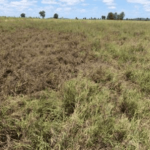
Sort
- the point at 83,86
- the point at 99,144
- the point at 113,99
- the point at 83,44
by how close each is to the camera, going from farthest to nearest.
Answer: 1. the point at 83,44
2. the point at 83,86
3. the point at 113,99
4. the point at 99,144

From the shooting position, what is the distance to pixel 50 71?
2.86 metres

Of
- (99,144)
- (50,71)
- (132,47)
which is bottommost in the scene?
(99,144)

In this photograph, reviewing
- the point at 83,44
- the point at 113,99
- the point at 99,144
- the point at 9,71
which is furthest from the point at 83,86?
the point at 83,44

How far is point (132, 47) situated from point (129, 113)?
132 inches

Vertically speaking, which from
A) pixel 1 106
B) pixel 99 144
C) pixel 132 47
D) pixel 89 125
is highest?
pixel 132 47

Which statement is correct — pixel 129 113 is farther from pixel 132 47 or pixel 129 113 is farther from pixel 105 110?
pixel 132 47

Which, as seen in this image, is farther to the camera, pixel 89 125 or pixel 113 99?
pixel 113 99

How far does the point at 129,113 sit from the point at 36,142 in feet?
4.15

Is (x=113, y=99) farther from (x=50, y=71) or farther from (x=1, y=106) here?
(x=1, y=106)

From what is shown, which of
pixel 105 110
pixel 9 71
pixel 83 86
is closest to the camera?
pixel 105 110

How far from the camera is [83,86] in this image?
7.44 ft

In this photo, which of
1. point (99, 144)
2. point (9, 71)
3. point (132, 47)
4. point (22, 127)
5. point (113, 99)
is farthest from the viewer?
point (132, 47)

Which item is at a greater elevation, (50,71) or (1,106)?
(50,71)

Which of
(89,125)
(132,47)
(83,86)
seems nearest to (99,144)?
(89,125)
